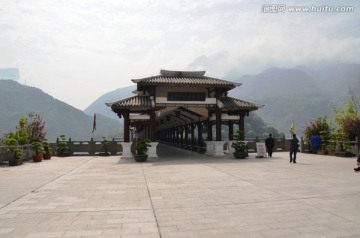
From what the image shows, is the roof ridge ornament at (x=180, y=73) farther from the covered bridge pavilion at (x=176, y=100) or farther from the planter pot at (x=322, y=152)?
the planter pot at (x=322, y=152)

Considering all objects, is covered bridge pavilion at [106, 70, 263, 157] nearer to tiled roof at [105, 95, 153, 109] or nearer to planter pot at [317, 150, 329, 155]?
tiled roof at [105, 95, 153, 109]

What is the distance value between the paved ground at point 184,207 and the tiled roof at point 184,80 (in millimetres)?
10599

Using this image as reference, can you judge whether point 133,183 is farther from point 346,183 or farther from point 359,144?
point 359,144

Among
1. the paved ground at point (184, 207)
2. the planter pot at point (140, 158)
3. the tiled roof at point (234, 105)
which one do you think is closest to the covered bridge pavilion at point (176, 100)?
the tiled roof at point (234, 105)

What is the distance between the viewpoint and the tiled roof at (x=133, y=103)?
19.6 m

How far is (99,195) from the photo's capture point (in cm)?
822

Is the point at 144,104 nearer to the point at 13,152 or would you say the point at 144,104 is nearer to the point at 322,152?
the point at 13,152

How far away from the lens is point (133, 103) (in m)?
19.9

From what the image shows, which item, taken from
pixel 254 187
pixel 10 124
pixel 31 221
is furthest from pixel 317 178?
pixel 10 124

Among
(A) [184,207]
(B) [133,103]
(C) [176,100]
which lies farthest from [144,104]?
(A) [184,207]

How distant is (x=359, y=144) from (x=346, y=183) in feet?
39.5

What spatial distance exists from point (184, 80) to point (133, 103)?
4108mm

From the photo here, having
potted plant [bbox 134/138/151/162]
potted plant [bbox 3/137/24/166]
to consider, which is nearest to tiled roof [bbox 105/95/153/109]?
potted plant [bbox 134/138/151/162]

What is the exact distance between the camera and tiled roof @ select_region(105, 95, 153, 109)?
64.3 ft
